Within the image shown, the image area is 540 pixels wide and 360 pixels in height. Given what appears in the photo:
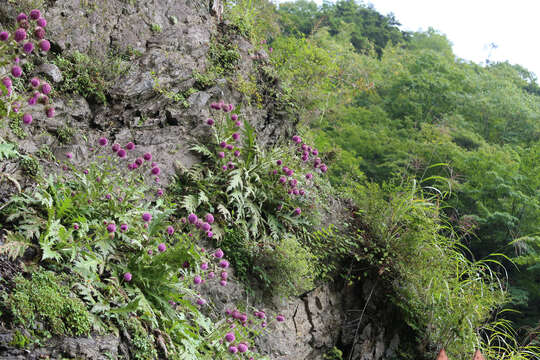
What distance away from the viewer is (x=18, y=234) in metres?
2.38

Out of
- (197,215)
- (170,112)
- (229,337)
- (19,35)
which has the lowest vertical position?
(229,337)

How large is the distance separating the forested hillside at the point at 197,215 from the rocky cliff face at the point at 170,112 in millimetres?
20

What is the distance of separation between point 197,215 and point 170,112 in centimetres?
129

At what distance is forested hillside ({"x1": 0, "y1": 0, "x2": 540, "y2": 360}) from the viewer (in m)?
2.50

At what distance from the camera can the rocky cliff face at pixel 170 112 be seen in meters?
3.79

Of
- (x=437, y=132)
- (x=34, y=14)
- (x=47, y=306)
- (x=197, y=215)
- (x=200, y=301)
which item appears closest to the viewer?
(x=47, y=306)

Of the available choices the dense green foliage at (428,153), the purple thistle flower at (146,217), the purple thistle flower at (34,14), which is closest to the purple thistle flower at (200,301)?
the purple thistle flower at (146,217)

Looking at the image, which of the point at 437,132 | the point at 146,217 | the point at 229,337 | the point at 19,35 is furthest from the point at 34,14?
the point at 437,132

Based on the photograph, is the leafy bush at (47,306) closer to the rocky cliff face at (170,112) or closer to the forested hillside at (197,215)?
the forested hillside at (197,215)

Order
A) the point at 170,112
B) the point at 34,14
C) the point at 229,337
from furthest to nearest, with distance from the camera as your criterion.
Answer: the point at 170,112 < the point at 229,337 < the point at 34,14

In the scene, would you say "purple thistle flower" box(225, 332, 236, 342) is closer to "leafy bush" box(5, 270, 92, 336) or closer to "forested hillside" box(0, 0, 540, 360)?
"forested hillside" box(0, 0, 540, 360)

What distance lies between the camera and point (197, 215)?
405 centimetres

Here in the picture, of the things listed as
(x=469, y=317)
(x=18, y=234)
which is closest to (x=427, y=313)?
(x=469, y=317)

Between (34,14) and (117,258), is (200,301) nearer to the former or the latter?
(117,258)
